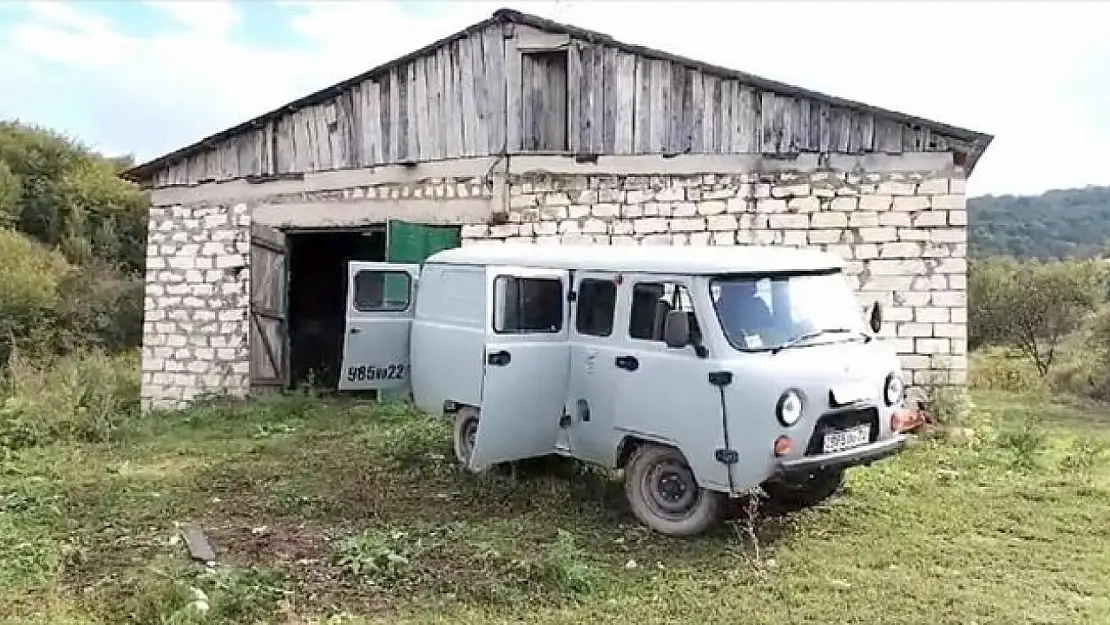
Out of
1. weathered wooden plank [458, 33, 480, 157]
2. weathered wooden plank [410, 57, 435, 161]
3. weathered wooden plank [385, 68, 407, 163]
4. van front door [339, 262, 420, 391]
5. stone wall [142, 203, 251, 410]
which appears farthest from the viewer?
stone wall [142, 203, 251, 410]

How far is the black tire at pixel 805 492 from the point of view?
676 cm

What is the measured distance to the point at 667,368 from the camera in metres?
6.40

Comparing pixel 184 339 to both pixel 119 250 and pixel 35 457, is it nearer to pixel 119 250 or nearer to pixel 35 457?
pixel 35 457

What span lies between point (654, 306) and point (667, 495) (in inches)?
48.6

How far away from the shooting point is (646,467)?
6676mm

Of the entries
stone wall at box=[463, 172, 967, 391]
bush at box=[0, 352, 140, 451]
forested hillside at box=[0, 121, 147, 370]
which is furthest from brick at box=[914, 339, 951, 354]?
forested hillside at box=[0, 121, 147, 370]

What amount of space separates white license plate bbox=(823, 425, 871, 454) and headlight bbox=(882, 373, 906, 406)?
27 cm

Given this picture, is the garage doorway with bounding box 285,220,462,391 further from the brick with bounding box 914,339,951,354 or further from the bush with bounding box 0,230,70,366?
the brick with bounding box 914,339,951,354

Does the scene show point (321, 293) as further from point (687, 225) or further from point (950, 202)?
point (950, 202)

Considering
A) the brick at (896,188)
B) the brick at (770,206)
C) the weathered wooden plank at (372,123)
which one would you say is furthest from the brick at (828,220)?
the weathered wooden plank at (372,123)

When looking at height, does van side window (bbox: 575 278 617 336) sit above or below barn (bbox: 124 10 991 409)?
below

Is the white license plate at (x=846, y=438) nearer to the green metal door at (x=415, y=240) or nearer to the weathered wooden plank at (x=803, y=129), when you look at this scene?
Result: the weathered wooden plank at (x=803, y=129)

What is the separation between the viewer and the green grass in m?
5.32

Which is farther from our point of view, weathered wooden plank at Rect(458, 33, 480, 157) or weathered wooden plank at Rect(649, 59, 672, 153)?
weathered wooden plank at Rect(458, 33, 480, 157)
